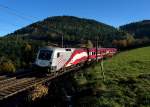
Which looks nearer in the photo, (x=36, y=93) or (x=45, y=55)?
(x=36, y=93)

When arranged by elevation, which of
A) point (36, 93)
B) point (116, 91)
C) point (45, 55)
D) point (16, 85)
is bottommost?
point (36, 93)

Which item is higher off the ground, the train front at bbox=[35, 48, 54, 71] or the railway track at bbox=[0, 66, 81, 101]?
the train front at bbox=[35, 48, 54, 71]

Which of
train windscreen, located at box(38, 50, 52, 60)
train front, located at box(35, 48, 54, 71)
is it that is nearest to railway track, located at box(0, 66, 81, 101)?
train front, located at box(35, 48, 54, 71)

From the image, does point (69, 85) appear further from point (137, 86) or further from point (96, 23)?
point (96, 23)

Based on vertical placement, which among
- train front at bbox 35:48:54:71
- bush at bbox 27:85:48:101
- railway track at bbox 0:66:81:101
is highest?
train front at bbox 35:48:54:71

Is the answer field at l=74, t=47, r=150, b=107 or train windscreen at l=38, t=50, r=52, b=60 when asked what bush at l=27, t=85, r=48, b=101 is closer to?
field at l=74, t=47, r=150, b=107

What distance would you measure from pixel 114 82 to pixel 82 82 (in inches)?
146

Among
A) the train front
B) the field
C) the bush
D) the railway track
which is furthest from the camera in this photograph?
the train front

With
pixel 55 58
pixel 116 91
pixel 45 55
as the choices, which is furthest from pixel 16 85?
pixel 116 91

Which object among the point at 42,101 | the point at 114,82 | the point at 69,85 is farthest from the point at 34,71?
the point at 114,82

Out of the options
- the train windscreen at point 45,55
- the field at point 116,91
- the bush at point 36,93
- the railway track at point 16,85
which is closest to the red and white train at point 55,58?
the train windscreen at point 45,55

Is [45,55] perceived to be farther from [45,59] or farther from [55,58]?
[55,58]

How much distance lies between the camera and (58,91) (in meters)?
25.6

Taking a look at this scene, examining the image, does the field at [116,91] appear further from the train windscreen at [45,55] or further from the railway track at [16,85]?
the train windscreen at [45,55]
